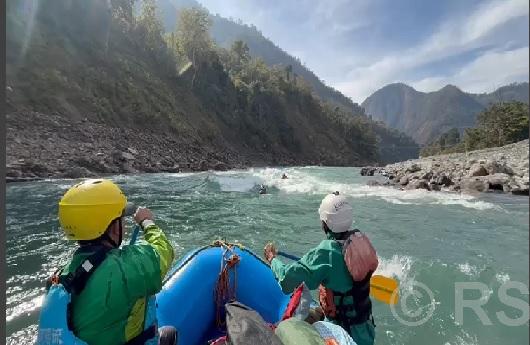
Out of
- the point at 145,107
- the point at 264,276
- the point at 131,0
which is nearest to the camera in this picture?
the point at 264,276

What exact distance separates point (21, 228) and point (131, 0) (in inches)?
2033

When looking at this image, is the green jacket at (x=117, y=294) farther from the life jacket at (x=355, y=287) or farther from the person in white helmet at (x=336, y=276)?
the life jacket at (x=355, y=287)

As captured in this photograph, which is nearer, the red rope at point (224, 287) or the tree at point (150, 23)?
the red rope at point (224, 287)

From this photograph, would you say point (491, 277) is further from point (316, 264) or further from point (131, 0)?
point (131, 0)

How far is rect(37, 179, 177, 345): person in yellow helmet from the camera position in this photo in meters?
2.02

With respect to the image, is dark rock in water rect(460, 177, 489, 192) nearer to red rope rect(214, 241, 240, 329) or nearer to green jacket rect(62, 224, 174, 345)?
red rope rect(214, 241, 240, 329)

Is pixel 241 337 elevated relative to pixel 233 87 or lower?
lower

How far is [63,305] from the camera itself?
6.52 feet

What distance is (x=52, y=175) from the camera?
19.1m

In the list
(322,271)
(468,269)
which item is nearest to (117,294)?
(322,271)

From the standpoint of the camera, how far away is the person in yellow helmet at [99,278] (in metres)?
2.02

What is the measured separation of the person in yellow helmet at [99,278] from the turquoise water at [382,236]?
5.94 feet

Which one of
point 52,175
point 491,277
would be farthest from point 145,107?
point 491,277

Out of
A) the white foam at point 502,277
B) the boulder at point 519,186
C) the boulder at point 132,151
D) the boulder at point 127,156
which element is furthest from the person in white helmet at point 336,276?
the boulder at point 132,151
